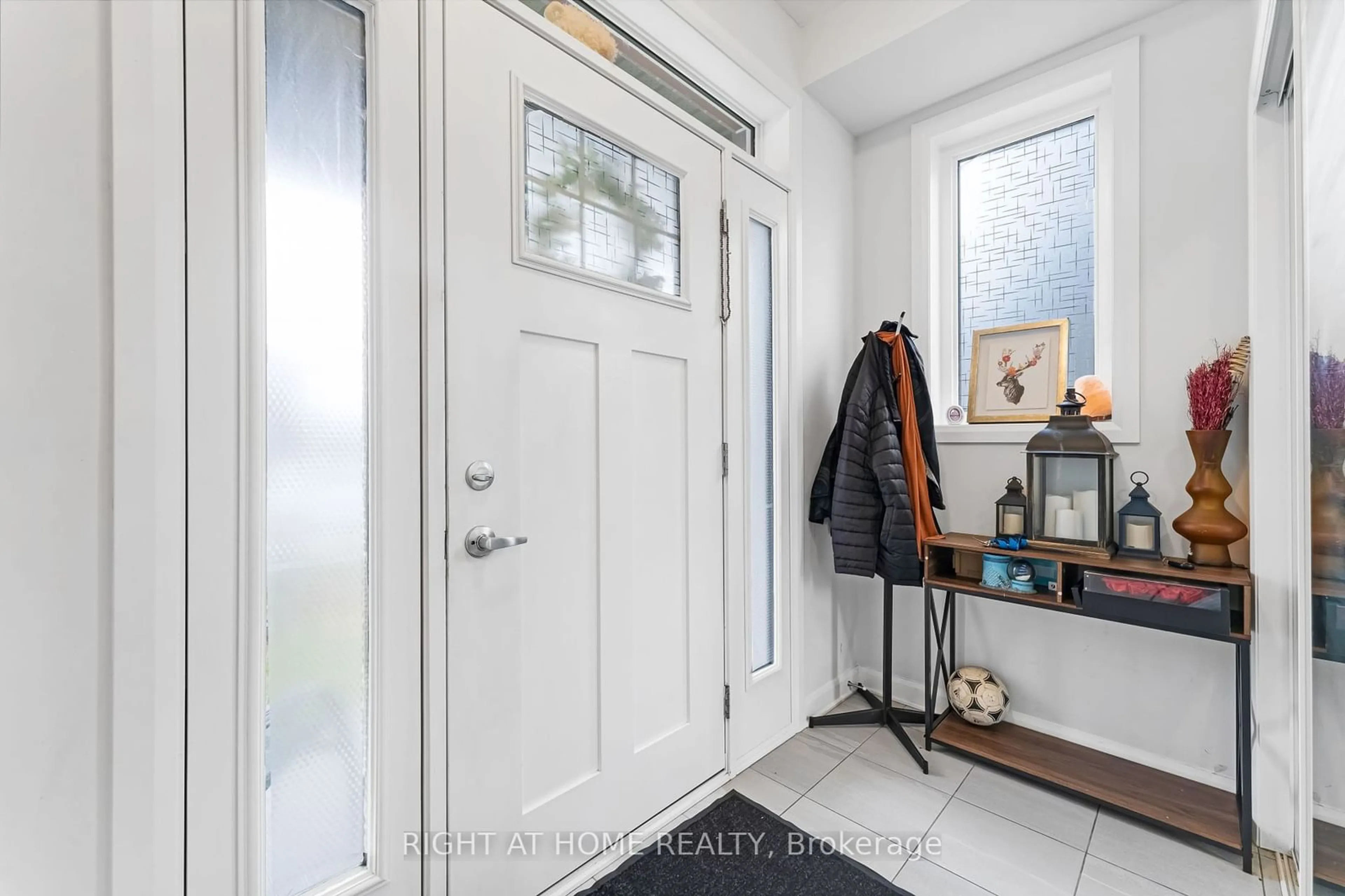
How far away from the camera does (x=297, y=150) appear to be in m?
0.99

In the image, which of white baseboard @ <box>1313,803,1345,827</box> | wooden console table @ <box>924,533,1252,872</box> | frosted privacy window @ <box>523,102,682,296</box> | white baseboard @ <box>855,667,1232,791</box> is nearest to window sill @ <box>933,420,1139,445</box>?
wooden console table @ <box>924,533,1252,872</box>

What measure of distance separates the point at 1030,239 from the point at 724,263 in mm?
1328

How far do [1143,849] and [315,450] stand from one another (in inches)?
90.2

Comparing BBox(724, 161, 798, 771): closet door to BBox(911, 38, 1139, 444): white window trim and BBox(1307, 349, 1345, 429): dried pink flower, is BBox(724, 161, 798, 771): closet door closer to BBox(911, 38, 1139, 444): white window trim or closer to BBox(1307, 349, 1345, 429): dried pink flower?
BBox(911, 38, 1139, 444): white window trim

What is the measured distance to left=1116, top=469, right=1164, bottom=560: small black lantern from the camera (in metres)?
1.71

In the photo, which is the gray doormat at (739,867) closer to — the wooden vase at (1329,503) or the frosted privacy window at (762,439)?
the frosted privacy window at (762,439)

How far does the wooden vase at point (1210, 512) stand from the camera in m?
1.58

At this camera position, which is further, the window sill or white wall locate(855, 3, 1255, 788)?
the window sill

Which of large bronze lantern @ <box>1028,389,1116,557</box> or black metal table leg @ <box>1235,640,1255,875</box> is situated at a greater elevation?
large bronze lantern @ <box>1028,389,1116,557</box>

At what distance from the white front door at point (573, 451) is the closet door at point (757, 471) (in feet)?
0.25

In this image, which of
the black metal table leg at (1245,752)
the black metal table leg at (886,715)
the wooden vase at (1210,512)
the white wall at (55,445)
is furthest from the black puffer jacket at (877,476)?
the white wall at (55,445)

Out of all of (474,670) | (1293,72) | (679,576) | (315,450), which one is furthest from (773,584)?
(1293,72)

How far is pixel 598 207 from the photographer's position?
1475 millimetres

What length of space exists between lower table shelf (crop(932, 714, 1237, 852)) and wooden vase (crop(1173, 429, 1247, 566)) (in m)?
0.71
